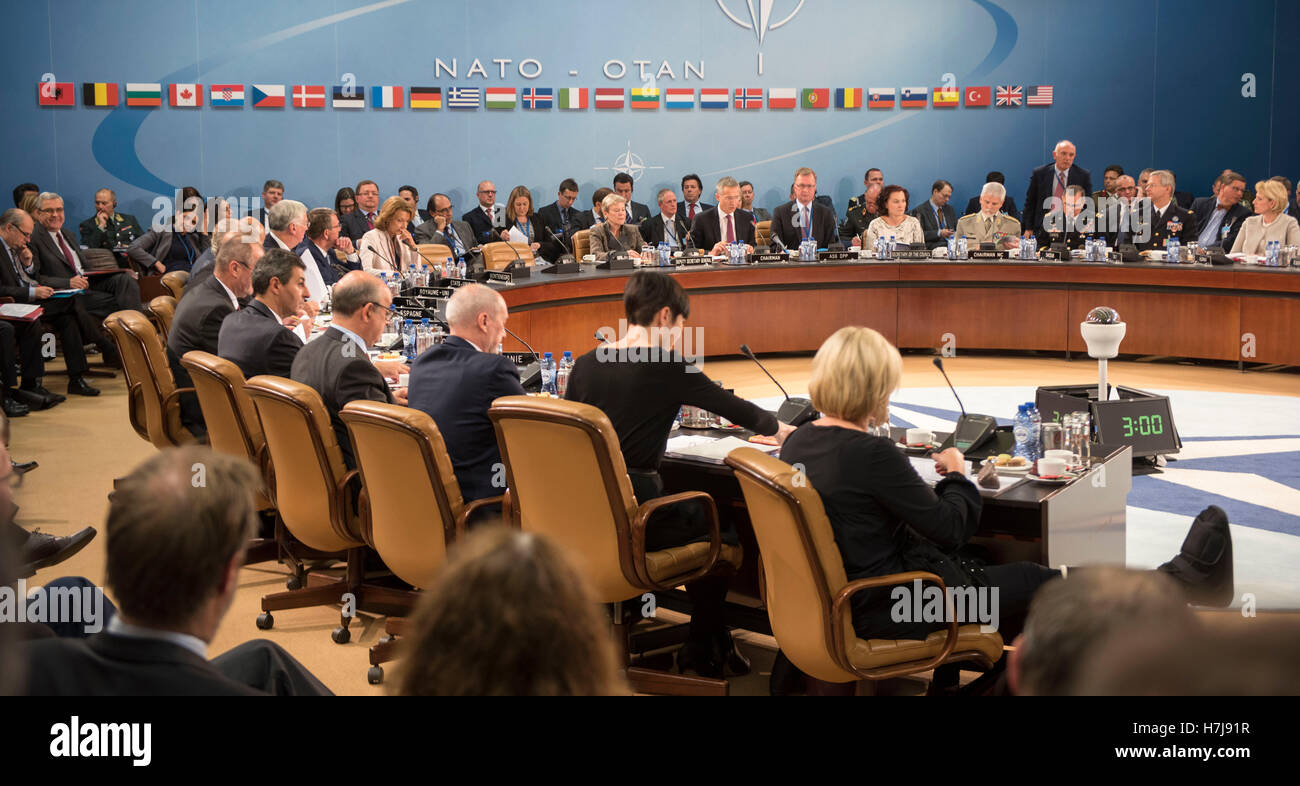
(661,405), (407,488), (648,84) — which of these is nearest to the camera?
(407,488)

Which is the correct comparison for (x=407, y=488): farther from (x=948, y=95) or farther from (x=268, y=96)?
(x=948, y=95)

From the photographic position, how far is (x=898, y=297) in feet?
31.7

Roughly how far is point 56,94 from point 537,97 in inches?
167

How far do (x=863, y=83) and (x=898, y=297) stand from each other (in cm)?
391

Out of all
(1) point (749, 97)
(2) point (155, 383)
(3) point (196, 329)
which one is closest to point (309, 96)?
(1) point (749, 97)

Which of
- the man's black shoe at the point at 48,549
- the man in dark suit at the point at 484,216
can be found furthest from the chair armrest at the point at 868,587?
the man in dark suit at the point at 484,216

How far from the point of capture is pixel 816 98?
1260cm

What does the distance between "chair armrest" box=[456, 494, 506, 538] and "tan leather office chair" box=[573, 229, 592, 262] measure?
240 inches

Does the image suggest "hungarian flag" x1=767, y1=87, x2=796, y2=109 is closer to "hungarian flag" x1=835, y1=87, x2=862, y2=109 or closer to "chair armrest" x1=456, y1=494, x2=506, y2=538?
"hungarian flag" x1=835, y1=87, x2=862, y2=109

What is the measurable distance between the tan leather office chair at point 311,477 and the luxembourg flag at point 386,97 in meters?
7.90

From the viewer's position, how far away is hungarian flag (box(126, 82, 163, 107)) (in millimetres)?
11023

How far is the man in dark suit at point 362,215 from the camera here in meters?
10.1

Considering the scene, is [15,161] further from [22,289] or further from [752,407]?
[752,407]
